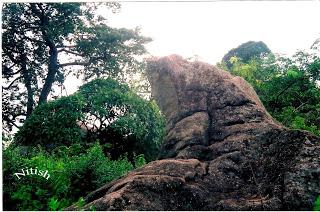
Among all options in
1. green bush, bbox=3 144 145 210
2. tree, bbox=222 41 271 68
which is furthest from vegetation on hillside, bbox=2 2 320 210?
tree, bbox=222 41 271 68

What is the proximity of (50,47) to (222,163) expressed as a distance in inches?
565

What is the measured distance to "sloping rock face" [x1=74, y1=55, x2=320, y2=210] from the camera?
519cm

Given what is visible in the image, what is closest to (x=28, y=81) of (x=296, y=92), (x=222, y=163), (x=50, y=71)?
(x=50, y=71)

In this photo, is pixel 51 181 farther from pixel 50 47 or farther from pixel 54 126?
pixel 50 47

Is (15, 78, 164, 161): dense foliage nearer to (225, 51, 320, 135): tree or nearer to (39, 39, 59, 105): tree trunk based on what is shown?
(225, 51, 320, 135): tree

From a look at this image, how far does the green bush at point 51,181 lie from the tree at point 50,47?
426 inches

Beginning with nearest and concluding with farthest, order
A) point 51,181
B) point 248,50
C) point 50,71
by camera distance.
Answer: point 51,181
point 50,71
point 248,50

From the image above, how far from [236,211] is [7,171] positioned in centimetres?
420

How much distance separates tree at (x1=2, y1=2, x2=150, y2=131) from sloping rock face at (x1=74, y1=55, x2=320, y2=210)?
10217 mm

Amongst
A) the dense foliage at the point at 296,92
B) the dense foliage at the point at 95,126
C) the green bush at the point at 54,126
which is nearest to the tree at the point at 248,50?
the dense foliage at the point at 296,92

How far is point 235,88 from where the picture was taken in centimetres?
816

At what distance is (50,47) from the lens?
61.1 ft

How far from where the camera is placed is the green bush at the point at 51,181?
6555 millimetres

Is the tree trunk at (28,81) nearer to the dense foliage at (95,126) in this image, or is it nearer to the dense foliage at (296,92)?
the dense foliage at (95,126)
